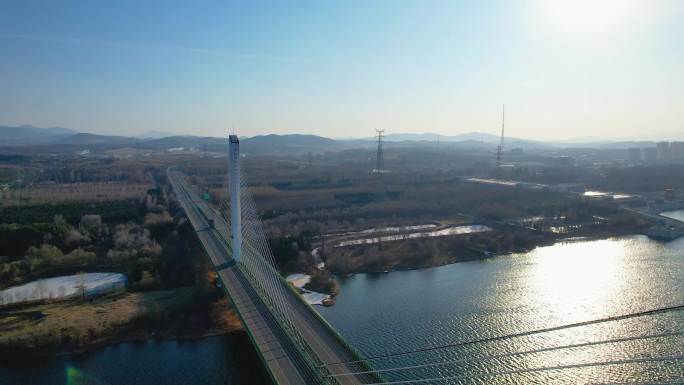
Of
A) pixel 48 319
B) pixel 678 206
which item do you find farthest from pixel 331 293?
pixel 678 206

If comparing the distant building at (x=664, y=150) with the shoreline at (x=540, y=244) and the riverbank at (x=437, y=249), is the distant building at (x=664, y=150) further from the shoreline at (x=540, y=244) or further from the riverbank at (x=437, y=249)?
the riverbank at (x=437, y=249)

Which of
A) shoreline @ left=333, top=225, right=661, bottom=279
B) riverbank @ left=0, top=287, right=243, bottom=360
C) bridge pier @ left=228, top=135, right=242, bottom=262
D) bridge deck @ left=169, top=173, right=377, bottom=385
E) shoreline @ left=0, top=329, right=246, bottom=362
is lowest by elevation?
shoreline @ left=0, top=329, right=246, bottom=362

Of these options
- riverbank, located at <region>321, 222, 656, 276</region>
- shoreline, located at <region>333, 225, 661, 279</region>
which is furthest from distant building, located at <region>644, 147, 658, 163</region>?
riverbank, located at <region>321, 222, 656, 276</region>

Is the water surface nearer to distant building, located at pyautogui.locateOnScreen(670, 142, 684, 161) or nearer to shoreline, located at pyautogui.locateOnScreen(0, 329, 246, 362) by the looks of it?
shoreline, located at pyautogui.locateOnScreen(0, 329, 246, 362)

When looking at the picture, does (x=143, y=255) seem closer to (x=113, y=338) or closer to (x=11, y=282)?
(x=11, y=282)

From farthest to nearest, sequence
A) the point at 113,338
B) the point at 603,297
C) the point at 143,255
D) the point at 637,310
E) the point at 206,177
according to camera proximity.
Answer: the point at 206,177 → the point at 143,255 → the point at 603,297 → the point at 637,310 → the point at 113,338
